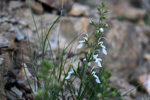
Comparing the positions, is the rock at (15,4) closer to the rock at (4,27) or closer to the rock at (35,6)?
the rock at (35,6)

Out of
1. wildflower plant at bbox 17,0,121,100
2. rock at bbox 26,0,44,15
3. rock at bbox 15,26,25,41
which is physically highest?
rock at bbox 26,0,44,15

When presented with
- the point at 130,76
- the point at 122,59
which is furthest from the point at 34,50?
the point at 130,76

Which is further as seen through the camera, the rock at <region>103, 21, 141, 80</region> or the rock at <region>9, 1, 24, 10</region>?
the rock at <region>103, 21, 141, 80</region>

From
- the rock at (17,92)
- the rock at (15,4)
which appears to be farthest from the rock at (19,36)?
the rock at (17,92)

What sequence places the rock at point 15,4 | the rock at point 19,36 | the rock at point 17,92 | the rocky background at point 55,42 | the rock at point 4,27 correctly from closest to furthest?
the rock at point 17,92, the rocky background at point 55,42, the rock at point 4,27, the rock at point 19,36, the rock at point 15,4

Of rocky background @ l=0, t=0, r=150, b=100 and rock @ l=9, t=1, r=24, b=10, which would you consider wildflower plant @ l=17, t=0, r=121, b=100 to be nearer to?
rocky background @ l=0, t=0, r=150, b=100

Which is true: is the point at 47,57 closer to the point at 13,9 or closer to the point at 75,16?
the point at 13,9

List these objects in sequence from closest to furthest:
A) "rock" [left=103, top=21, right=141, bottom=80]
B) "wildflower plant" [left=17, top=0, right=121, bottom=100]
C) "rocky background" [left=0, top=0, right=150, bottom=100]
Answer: "wildflower plant" [left=17, top=0, right=121, bottom=100] < "rocky background" [left=0, top=0, right=150, bottom=100] < "rock" [left=103, top=21, right=141, bottom=80]

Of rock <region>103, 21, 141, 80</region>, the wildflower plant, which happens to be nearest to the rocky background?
rock <region>103, 21, 141, 80</region>

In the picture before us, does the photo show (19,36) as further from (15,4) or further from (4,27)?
(15,4)
